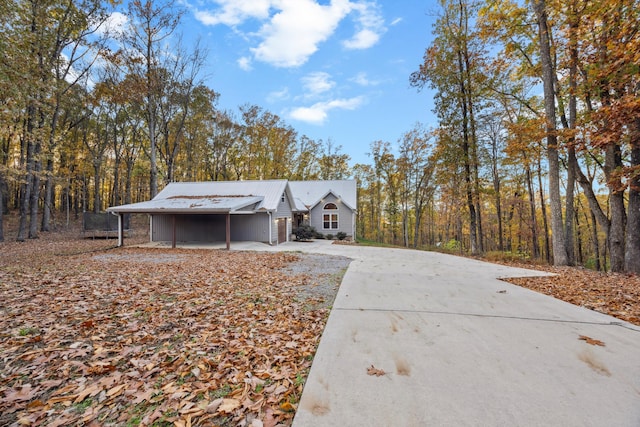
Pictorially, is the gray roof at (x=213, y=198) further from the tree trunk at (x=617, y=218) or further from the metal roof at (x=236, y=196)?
the tree trunk at (x=617, y=218)

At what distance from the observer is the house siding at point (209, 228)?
16.1m

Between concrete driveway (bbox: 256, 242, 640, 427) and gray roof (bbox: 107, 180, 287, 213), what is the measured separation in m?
10.7

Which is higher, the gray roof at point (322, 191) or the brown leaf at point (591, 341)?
the gray roof at point (322, 191)

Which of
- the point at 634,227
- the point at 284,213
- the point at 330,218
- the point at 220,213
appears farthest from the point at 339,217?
the point at 634,227

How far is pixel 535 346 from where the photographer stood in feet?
9.71

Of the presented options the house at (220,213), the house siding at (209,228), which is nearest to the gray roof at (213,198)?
the house at (220,213)

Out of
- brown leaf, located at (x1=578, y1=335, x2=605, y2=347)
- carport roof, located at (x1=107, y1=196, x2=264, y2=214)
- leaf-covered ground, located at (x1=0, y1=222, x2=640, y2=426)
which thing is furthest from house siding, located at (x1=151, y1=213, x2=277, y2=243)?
brown leaf, located at (x1=578, y1=335, x2=605, y2=347)

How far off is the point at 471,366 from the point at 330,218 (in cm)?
1950

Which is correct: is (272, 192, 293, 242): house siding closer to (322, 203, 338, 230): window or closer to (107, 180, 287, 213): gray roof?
(107, 180, 287, 213): gray roof

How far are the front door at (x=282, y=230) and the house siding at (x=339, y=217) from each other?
4180 millimetres

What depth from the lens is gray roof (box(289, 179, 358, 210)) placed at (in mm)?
21953

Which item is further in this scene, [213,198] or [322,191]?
[322,191]

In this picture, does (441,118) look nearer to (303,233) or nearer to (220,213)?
(303,233)

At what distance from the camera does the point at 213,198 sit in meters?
15.8
